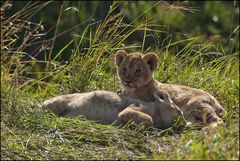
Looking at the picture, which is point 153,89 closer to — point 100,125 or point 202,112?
point 202,112

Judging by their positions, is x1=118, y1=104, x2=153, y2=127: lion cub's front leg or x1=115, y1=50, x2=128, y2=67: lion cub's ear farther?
x1=115, y1=50, x2=128, y2=67: lion cub's ear

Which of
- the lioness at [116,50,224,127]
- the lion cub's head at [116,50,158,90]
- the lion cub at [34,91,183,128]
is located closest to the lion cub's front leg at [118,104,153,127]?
the lion cub at [34,91,183,128]

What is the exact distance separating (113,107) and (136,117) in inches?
16.1

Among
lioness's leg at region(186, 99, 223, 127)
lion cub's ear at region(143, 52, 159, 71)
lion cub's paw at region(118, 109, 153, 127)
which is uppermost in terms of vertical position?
lion cub's ear at region(143, 52, 159, 71)

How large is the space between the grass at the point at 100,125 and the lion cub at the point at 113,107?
0.64 ft

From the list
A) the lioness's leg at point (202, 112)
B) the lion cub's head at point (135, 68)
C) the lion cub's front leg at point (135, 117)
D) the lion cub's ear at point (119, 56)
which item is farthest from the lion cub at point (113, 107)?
the lion cub's ear at point (119, 56)

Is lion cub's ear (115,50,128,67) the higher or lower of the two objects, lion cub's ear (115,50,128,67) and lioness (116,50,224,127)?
the higher

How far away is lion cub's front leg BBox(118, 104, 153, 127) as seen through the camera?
353 inches

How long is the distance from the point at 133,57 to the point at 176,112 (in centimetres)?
109

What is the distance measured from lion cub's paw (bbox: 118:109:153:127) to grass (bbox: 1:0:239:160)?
0.29 feet

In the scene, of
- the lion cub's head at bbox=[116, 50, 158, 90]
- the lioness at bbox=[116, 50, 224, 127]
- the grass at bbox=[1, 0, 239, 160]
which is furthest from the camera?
the lion cub's head at bbox=[116, 50, 158, 90]

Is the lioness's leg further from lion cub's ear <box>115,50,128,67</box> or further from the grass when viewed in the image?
lion cub's ear <box>115,50,128,67</box>

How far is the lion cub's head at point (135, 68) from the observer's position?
10031mm

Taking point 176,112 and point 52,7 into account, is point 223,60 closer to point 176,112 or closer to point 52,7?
point 176,112
